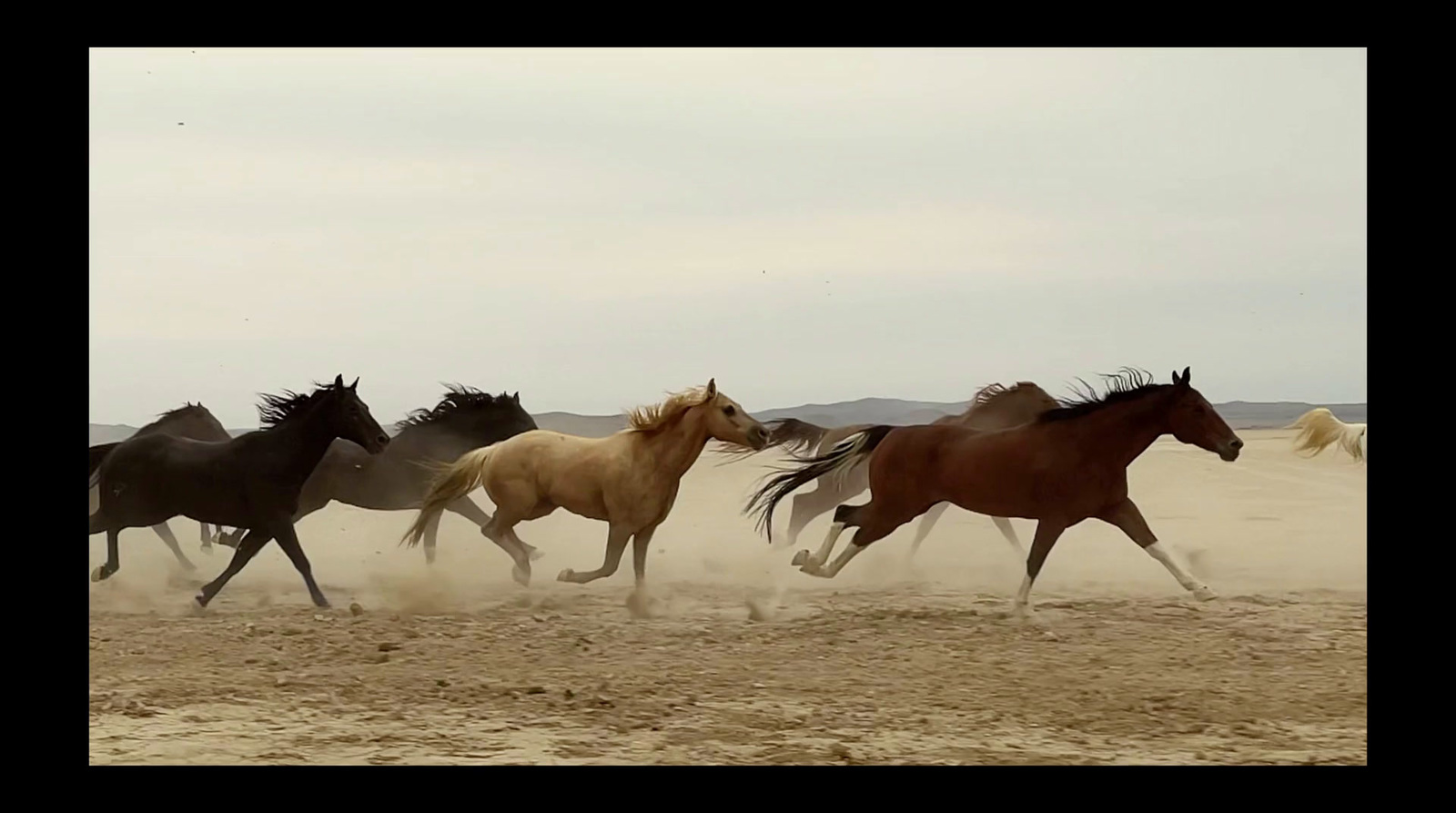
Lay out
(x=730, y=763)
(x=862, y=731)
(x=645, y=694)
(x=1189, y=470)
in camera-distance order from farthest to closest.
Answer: (x=1189, y=470), (x=645, y=694), (x=862, y=731), (x=730, y=763)

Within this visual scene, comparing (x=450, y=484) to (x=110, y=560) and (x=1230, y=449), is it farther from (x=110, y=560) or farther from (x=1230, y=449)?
(x=1230, y=449)

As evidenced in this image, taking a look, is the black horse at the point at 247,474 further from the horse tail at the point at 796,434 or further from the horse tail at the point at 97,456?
the horse tail at the point at 796,434

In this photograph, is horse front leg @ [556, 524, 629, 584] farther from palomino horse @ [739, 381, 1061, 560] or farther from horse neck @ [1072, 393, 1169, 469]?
horse neck @ [1072, 393, 1169, 469]

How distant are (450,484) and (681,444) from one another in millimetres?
1711

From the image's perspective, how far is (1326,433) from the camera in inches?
490

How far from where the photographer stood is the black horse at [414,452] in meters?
11.5

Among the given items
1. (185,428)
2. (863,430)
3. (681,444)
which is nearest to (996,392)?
(863,430)

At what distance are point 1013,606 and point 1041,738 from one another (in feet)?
8.34

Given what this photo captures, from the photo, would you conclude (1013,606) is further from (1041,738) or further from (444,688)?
(444,688)

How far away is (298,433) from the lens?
10570 mm

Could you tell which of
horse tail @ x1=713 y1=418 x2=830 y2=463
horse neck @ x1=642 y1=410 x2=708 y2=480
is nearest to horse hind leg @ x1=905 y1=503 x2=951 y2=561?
horse tail @ x1=713 y1=418 x2=830 y2=463

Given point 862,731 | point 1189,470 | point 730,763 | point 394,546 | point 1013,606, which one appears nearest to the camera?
point 730,763

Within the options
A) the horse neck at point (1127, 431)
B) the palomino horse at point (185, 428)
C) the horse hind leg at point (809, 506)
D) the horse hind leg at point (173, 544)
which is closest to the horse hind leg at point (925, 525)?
the horse hind leg at point (809, 506)

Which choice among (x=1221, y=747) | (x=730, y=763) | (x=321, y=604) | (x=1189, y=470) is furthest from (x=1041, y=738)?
(x=1189, y=470)
